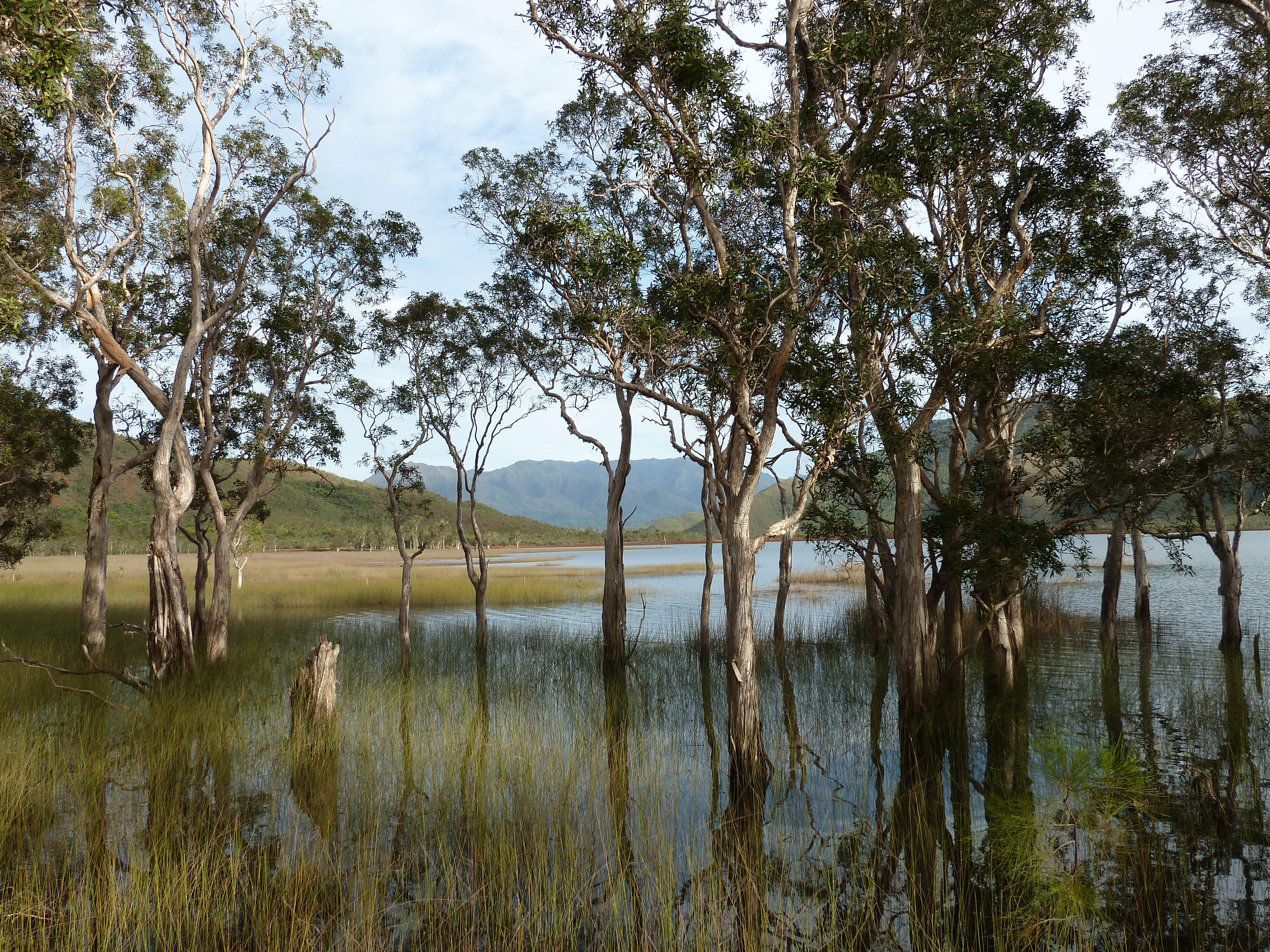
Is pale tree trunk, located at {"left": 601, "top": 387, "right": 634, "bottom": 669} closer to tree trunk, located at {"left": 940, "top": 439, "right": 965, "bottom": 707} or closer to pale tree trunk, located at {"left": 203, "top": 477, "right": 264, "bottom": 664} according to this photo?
tree trunk, located at {"left": 940, "top": 439, "right": 965, "bottom": 707}

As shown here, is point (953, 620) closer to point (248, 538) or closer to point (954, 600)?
point (954, 600)

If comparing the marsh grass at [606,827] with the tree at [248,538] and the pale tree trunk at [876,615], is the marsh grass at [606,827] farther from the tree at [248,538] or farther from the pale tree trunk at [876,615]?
the tree at [248,538]

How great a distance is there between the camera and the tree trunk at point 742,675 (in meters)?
8.50

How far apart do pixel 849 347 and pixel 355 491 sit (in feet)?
432

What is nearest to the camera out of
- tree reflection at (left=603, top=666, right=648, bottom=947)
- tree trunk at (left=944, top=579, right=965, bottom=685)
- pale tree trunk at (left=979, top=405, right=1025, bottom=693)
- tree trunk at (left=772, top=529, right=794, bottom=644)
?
Answer: tree reflection at (left=603, top=666, right=648, bottom=947)

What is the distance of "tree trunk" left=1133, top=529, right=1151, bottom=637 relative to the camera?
2016cm

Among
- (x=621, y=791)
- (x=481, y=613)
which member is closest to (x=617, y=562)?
(x=481, y=613)

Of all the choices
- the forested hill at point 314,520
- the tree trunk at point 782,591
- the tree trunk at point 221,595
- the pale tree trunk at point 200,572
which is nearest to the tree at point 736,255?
the tree trunk at point 782,591

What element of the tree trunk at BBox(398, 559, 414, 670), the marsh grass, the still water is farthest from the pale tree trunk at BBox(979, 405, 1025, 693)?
the tree trunk at BBox(398, 559, 414, 670)

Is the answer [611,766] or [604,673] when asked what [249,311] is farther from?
[611,766]

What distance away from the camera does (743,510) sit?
9.39m

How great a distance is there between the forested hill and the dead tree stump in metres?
43.5

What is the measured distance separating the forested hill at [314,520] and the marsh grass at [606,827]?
44.6m

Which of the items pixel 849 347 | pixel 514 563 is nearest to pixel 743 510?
pixel 849 347
